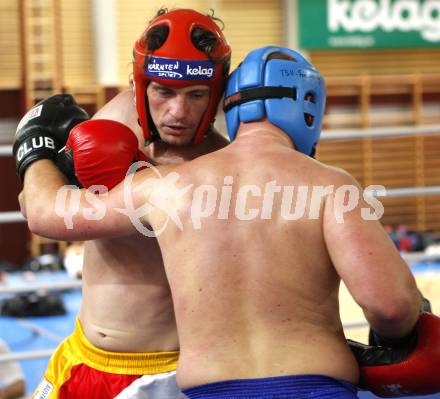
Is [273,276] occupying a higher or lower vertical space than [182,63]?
lower

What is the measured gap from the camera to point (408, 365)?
1.70 m

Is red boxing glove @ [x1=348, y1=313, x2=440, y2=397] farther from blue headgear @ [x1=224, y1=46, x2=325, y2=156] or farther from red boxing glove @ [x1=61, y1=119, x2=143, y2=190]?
red boxing glove @ [x1=61, y1=119, x2=143, y2=190]

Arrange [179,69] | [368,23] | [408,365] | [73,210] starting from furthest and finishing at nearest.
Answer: [368,23], [179,69], [73,210], [408,365]

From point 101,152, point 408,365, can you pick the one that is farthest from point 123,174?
point 408,365

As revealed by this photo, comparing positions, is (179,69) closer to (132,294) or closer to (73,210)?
(73,210)

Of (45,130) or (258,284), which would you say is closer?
(258,284)

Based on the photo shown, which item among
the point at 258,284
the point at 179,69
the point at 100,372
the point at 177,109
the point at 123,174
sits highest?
the point at 179,69

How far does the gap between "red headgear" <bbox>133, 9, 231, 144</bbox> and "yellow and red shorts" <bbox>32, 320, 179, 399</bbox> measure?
0.65 meters

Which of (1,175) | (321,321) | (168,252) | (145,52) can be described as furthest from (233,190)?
(1,175)

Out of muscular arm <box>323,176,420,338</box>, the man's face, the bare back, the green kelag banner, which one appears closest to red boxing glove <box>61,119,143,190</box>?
the man's face

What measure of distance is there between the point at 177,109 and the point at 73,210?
0.40 meters

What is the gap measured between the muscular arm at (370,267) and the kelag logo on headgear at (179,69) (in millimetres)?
553

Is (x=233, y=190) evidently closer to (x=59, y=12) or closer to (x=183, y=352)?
(x=183, y=352)

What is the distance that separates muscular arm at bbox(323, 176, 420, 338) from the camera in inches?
60.9
